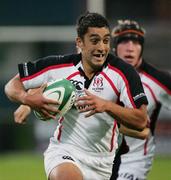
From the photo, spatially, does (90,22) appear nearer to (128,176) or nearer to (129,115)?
(129,115)

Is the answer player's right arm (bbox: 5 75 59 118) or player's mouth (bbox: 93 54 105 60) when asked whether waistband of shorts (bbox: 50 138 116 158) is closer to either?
player's right arm (bbox: 5 75 59 118)

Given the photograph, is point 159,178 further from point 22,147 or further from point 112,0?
point 112,0

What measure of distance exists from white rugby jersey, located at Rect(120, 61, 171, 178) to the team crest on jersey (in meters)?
1.61

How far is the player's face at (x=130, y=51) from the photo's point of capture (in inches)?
322

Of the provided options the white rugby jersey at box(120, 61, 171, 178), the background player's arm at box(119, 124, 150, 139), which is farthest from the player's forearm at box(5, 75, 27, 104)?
the white rugby jersey at box(120, 61, 171, 178)

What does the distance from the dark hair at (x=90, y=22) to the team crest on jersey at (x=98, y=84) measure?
0.37m

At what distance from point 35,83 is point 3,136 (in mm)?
8819

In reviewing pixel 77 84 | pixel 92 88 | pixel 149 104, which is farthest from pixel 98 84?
pixel 149 104

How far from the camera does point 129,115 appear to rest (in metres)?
6.72

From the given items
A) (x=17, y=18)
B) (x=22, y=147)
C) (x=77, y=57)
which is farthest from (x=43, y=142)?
(x=77, y=57)

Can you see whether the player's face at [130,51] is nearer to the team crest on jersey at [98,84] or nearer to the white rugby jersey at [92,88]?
the white rugby jersey at [92,88]

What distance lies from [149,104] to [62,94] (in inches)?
79.0

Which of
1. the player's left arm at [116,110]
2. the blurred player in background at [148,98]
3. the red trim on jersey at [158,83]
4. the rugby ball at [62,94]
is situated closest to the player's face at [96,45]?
the rugby ball at [62,94]

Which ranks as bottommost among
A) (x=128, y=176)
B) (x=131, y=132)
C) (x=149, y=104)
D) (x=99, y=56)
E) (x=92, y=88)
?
(x=128, y=176)
